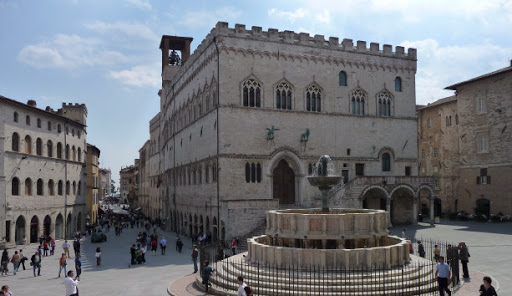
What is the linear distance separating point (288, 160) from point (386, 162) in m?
9.87

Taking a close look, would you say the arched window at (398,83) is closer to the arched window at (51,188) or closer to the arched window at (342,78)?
the arched window at (342,78)

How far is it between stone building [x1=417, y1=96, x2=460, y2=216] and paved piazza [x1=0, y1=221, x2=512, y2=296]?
14536mm

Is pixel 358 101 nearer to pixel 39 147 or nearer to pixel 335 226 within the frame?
pixel 335 226

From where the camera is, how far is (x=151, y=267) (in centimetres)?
2461

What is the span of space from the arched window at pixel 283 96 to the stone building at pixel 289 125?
79 mm

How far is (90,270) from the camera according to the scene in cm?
2405

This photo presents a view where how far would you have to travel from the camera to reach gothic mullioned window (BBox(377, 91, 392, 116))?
40.8 m

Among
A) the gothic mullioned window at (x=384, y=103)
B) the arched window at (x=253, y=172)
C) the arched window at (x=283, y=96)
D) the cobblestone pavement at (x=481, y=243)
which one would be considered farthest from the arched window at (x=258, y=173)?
the gothic mullioned window at (x=384, y=103)

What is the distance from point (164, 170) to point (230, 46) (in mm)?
28150

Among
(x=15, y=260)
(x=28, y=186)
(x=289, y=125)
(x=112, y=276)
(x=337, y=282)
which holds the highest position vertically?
(x=289, y=125)

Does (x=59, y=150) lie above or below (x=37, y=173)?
above

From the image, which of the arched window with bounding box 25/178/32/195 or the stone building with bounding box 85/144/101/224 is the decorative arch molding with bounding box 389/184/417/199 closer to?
the arched window with bounding box 25/178/32/195

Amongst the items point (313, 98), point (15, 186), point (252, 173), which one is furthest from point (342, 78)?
point (15, 186)

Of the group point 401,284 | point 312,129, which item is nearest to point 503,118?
point 312,129
